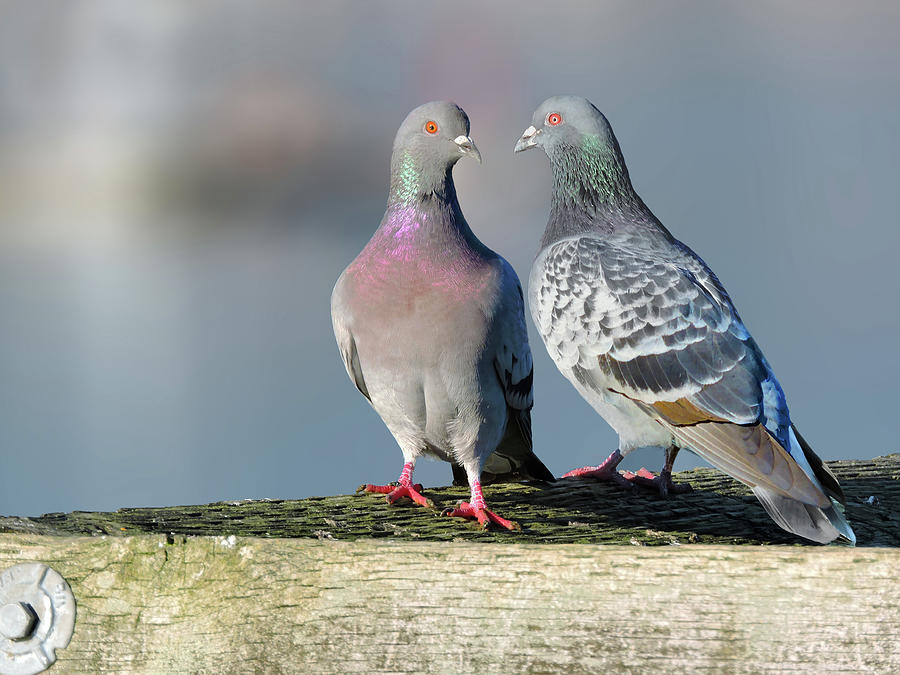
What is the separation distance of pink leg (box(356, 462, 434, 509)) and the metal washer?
154 cm

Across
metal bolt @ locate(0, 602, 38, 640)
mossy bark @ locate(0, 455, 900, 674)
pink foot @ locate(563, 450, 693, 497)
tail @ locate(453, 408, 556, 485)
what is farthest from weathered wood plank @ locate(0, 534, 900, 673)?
pink foot @ locate(563, 450, 693, 497)

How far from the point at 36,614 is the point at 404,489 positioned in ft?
5.56

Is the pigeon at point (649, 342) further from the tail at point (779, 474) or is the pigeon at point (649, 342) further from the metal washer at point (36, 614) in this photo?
the metal washer at point (36, 614)

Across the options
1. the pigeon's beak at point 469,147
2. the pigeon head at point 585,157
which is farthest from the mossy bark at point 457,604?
the pigeon head at point 585,157

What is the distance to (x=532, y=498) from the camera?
14.3ft

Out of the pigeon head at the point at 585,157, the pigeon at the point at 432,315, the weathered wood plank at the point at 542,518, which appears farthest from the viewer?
the pigeon head at the point at 585,157

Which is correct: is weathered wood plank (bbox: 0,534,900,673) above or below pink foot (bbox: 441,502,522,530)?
below

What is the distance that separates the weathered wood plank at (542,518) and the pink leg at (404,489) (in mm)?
75

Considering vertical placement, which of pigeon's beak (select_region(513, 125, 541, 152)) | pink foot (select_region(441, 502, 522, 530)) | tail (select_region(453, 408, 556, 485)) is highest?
pigeon's beak (select_region(513, 125, 541, 152))

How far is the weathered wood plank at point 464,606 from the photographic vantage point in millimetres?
2598

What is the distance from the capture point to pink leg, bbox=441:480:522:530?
368cm

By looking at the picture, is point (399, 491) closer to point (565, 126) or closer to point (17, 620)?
point (17, 620)

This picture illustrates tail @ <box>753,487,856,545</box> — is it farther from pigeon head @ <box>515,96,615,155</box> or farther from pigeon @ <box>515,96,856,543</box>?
pigeon head @ <box>515,96,615,155</box>

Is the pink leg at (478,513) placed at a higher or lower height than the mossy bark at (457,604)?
higher
